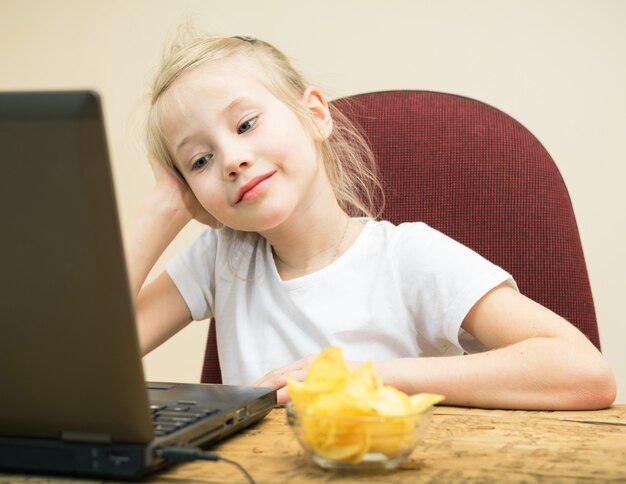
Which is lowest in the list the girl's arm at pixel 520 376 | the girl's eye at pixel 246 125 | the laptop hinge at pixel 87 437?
the girl's arm at pixel 520 376

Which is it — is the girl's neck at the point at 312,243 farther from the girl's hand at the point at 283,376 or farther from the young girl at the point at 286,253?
the girl's hand at the point at 283,376

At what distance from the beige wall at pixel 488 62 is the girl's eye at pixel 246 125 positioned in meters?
0.68

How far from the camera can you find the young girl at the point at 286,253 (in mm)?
1153


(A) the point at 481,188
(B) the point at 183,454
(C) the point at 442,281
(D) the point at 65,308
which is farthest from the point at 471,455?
(A) the point at 481,188

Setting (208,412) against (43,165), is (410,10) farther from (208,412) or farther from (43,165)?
(43,165)

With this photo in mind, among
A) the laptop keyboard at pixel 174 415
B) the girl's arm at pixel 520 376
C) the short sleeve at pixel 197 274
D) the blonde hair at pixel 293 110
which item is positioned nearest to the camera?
the laptop keyboard at pixel 174 415

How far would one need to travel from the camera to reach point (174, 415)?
2.42 feet

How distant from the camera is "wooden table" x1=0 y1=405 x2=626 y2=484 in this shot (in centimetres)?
63

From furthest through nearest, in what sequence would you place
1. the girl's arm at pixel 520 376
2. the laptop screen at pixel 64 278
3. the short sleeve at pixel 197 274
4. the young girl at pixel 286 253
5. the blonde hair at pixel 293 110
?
1. the short sleeve at pixel 197 274
2. the blonde hair at pixel 293 110
3. the young girl at pixel 286 253
4. the girl's arm at pixel 520 376
5. the laptop screen at pixel 64 278

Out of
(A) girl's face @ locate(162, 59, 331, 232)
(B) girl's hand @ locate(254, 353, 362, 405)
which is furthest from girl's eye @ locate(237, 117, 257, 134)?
(B) girl's hand @ locate(254, 353, 362, 405)

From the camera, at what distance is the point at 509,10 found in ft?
6.59

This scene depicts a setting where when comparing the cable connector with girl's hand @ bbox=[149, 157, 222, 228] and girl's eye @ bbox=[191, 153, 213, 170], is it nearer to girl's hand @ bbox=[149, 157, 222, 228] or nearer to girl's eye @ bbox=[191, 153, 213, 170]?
girl's eye @ bbox=[191, 153, 213, 170]

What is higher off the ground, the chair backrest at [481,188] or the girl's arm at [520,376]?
the chair backrest at [481,188]

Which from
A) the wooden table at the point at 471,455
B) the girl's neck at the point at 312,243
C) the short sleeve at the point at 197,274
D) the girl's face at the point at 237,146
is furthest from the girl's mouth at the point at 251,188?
the wooden table at the point at 471,455
